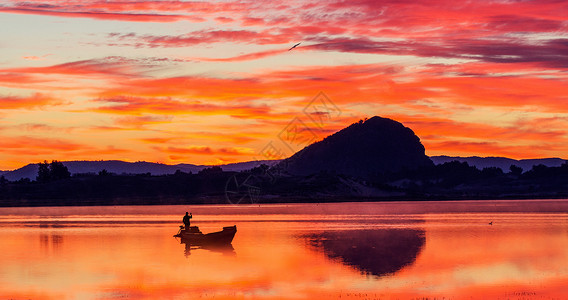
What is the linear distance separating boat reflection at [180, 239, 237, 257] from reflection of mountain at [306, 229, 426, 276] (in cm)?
675

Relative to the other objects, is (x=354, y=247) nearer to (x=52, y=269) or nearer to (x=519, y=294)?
(x=52, y=269)

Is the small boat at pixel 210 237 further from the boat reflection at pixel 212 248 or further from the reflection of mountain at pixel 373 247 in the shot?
the reflection of mountain at pixel 373 247

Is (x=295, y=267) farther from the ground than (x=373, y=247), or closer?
closer

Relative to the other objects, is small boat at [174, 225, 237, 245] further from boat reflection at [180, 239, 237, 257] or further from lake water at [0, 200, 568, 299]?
lake water at [0, 200, 568, 299]

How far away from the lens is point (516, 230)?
8606 cm

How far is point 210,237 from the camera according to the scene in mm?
69188

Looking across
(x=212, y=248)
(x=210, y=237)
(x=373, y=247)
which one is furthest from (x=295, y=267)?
(x=210, y=237)

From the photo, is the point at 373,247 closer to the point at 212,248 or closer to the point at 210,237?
the point at 212,248

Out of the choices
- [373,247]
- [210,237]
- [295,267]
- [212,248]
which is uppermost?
[210,237]

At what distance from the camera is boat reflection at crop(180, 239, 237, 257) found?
61.1 m

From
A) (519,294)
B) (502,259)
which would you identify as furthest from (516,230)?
(519,294)

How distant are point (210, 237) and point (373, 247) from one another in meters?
14.0

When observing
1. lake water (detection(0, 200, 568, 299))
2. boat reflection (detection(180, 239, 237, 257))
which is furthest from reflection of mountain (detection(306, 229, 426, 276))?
boat reflection (detection(180, 239, 237, 257))

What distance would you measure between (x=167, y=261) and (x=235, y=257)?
4938 millimetres
